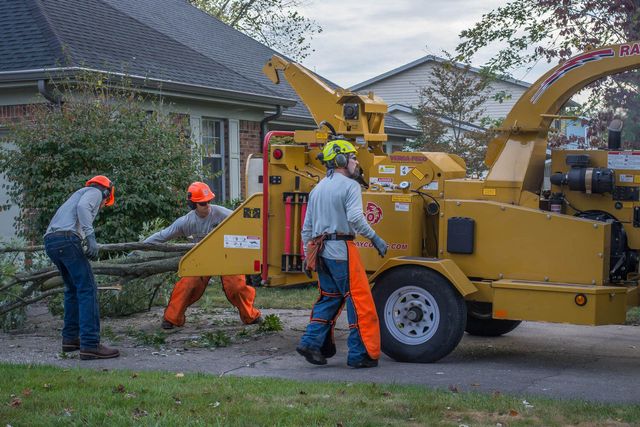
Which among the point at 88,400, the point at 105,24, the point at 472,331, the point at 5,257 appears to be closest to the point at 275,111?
the point at 105,24

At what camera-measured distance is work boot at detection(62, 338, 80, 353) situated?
9438 mm

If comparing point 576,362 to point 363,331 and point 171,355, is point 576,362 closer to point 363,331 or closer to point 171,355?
point 363,331

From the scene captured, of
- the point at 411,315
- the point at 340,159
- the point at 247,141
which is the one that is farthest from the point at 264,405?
the point at 247,141

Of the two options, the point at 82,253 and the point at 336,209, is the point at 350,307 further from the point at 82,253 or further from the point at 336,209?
the point at 82,253

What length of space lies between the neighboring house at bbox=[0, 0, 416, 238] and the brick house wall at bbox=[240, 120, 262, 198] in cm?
2

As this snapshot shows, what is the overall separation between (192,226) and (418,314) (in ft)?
10.5

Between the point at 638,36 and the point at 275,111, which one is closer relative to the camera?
the point at 638,36

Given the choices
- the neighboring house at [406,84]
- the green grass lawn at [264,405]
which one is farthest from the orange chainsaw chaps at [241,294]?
the neighboring house at [406,84]

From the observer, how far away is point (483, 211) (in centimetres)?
873

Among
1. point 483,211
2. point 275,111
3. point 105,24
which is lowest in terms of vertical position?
point 483,211

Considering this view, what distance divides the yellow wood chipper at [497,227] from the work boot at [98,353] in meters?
1.69

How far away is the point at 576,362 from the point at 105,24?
11864mm

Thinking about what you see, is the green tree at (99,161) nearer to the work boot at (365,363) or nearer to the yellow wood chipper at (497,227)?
the yellow wood chipper at (497,227)

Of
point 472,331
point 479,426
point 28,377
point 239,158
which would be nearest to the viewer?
point 479,426
